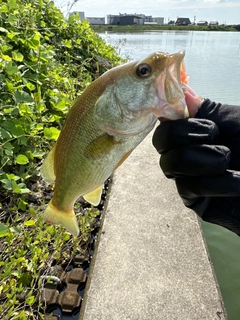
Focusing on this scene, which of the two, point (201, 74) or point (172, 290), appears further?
point (201, 74)

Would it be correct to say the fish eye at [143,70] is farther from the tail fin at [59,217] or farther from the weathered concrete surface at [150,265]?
the weathered concrete surface at [150,265]

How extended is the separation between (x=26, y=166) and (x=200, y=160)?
1929 mm

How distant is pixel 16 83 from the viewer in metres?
3.03

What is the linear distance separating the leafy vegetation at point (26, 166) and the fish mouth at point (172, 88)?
1.24m

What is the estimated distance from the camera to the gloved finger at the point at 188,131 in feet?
4.50

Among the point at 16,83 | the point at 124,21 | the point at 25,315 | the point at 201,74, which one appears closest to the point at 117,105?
the point at 25,315

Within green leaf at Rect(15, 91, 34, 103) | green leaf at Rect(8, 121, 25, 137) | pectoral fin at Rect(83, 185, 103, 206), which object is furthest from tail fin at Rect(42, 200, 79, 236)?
green leaf at Rect(15, 91, 34, 103)

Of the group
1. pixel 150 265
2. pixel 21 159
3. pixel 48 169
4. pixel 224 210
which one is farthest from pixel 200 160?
pixel 21 159

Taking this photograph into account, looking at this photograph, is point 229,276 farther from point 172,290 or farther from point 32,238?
point 32,238

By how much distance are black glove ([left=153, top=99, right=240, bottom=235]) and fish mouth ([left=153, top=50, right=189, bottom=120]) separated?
80 millimetres

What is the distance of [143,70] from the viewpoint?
133cm

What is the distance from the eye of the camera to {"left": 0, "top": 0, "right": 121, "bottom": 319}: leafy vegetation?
2.07 metres

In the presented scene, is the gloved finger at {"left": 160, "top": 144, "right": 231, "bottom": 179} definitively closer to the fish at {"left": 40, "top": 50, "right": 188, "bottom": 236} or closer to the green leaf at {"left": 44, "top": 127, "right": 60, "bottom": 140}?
the fish at {"left": 40, "top": 50, "right": 188, "bottom": 236}

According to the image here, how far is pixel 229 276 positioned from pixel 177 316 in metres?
1.18
